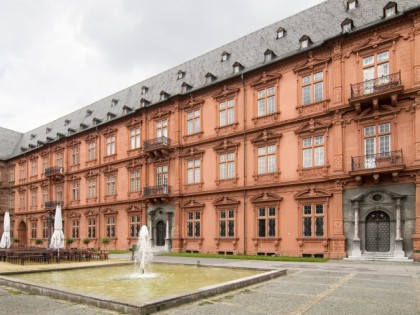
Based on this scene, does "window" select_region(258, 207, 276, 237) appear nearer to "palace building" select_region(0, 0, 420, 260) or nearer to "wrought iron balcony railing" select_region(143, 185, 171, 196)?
"palace building" select_region(0, 0, 420, 260)

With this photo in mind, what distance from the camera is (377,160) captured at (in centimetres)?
2339

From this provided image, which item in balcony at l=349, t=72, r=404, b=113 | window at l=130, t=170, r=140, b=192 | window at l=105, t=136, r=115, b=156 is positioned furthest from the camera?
window at l=105, t=136, r=115, b=156

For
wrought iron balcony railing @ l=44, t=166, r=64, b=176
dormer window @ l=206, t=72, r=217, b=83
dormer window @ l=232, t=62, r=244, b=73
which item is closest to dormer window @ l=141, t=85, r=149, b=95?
dormer window @ l=206, t=72, r=217, b=83

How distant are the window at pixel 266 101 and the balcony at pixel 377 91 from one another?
6.17 m

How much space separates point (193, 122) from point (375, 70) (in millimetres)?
15117

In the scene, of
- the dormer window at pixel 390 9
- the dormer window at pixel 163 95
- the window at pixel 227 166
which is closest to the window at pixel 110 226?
the dormer window at pixel 163 95

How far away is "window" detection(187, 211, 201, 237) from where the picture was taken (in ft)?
108

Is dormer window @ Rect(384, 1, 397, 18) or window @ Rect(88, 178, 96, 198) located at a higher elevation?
dormer window @ Rect(384, 1, 397, 18)

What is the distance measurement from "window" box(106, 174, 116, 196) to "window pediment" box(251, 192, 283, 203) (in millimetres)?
17866

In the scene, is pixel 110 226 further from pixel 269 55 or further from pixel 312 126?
pixel 312 126

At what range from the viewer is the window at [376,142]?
23562 mm

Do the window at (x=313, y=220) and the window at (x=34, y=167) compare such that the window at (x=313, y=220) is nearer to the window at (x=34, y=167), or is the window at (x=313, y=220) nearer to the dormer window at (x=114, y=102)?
the dormer window at (x=114, y=102)

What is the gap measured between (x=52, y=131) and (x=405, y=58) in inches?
1758

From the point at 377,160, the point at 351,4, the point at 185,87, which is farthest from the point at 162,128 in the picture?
the point at 377,160
